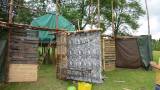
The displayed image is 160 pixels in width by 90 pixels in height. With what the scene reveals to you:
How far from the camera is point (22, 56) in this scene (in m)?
10.8

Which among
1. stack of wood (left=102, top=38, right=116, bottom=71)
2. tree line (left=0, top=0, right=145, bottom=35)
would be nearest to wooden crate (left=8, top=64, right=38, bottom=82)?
stack of wood (left=102, top=38, right=116, bottom=71)

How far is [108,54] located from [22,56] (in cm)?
621

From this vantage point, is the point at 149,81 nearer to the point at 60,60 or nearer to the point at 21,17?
the point at 60,60

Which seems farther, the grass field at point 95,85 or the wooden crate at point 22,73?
the wooden crate at point 22,73

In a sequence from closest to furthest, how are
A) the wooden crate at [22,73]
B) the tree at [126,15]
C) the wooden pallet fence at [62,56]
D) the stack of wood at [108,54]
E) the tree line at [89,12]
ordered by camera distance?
the wooden crate at [22,73]
the wooden pallet fence at [62,56]
the stack of wood at [108,54]
the tree line at [89,12]
the tree at [126,15]

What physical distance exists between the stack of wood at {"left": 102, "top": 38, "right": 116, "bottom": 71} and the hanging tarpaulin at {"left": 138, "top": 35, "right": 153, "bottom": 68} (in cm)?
159

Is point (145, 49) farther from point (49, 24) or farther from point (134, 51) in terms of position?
point (49, 24)

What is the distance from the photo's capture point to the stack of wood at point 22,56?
34.6 ft

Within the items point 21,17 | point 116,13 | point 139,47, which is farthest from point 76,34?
point 116,13

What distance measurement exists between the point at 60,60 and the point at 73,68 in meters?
0.75

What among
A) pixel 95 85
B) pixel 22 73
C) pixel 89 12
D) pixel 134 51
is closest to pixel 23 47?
pixel 22 73

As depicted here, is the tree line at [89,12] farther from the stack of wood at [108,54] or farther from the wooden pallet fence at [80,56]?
the wooden pallet fence at [80,56]

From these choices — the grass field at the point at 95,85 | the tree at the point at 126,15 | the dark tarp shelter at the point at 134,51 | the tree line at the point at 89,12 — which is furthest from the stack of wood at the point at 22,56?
the tree at the point at 126,15

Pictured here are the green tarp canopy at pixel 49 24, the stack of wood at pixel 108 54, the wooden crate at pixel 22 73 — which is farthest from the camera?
the green tarp canopy at pixel 49 24
